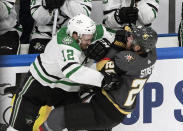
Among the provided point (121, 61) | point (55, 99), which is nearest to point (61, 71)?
point (55, 99)

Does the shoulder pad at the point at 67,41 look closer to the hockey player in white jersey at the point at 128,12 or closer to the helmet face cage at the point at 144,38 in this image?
the helmet face cage at the point at 144,38

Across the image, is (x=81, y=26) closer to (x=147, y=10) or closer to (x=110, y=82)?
(x=110, y=82)

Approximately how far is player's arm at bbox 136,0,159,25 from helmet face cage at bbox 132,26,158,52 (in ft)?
3.03

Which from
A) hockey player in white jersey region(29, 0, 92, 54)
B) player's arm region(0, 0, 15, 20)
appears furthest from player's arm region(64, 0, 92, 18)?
player's arm region(0, 0, 15, 20)

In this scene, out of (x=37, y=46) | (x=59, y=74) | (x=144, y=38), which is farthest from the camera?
(x=37, y=46)

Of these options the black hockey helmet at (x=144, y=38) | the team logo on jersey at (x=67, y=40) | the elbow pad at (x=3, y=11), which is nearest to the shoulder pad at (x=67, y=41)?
the team logo on jersey at (x=67, y=40)

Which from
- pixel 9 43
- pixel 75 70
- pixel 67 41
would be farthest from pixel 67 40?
pixel 9 43

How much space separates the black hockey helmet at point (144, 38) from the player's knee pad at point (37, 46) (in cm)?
106

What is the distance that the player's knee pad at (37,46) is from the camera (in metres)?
3.22

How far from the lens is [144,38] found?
7.38 ft

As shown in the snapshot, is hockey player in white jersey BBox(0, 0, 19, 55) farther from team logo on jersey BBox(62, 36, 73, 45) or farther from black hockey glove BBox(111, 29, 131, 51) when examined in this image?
black hockey glove BBox(111, 29, 131, 51)

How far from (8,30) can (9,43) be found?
14 cm

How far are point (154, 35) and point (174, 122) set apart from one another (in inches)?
28.7

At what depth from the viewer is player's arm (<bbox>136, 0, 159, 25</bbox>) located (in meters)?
3.19
